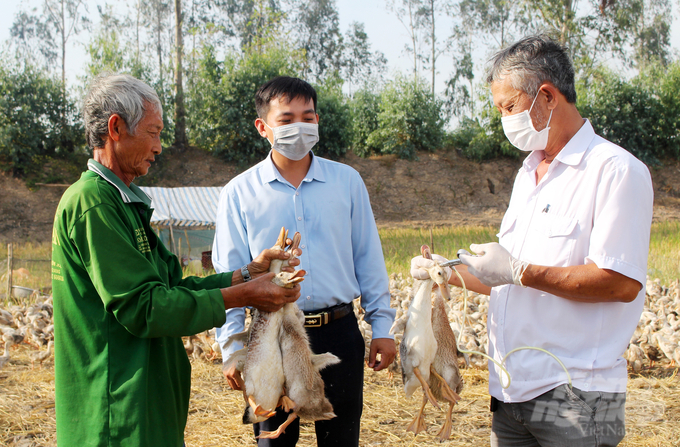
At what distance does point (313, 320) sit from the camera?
2809mm

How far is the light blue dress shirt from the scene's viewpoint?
113 inches

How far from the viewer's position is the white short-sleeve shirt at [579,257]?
1.98 meters

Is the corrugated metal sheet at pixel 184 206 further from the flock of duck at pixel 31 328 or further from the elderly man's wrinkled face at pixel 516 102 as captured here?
the elderly man's wrinkled face at pixel 516 102

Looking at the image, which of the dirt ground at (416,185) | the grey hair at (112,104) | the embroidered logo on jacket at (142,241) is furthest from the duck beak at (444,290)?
the dirt ground at (416,185)

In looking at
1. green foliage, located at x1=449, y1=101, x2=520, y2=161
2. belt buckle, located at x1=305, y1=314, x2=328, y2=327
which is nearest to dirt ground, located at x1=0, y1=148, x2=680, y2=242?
green foliage, located at x1=449, y1=101, x2=520, y2=161

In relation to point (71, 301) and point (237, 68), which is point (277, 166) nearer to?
point (71, 301)

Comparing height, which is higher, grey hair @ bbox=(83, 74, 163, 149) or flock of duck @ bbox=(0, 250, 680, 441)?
grey hair @ bbox=(83, 74, 163, 149)

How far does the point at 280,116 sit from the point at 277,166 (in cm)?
30

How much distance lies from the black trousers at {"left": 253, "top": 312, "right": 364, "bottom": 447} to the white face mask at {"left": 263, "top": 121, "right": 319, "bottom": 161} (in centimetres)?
104

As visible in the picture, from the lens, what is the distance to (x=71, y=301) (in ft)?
6.73

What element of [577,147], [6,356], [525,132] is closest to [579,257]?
[577,147]

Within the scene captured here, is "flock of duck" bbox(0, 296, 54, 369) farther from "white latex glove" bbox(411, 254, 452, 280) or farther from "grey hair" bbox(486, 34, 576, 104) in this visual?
"grey hair" bbox(486, 34, 576, 104)

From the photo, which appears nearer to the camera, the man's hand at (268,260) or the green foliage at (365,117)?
the man's hand at (268,260)

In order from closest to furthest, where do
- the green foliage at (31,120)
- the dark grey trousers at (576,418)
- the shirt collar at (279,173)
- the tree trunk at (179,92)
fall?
the dark grey trousers at (576,418) → the shirt collar at (279,173) → the green foliage at (31,120) → the tree trunk at (179,92)
